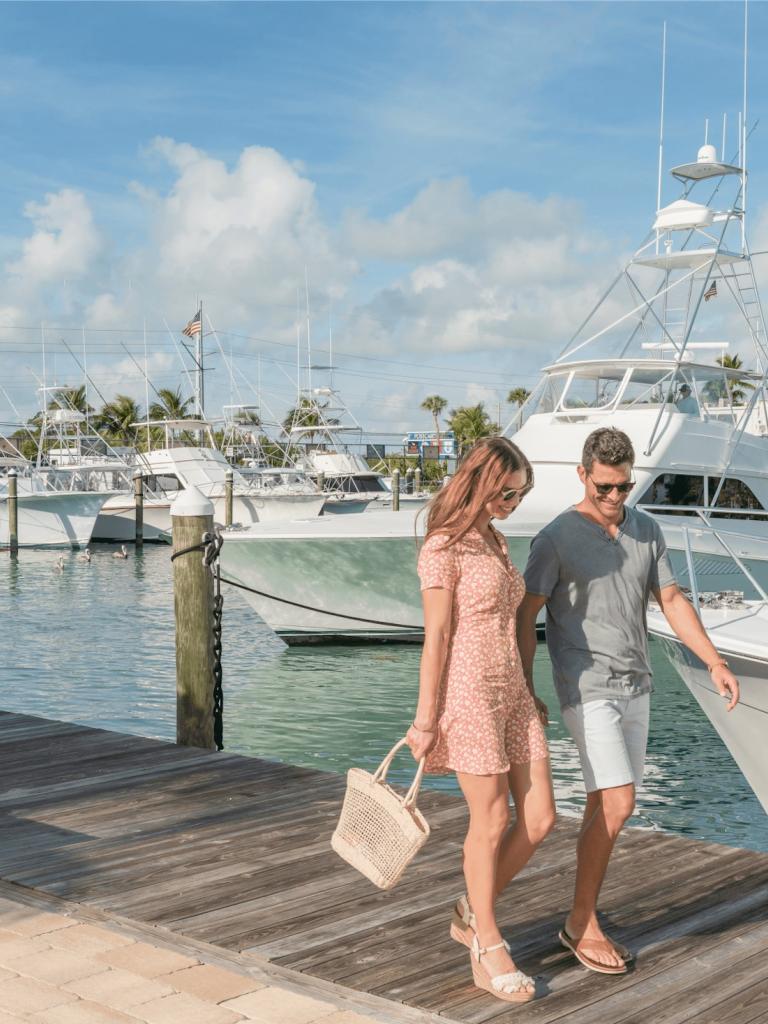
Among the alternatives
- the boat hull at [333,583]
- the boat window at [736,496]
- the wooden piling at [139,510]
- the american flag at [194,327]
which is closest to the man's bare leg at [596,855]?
the boat hull at [333,583]

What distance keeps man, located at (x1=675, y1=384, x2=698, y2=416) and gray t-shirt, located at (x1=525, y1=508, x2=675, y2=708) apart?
13018mm

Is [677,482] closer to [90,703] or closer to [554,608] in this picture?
[90,703]

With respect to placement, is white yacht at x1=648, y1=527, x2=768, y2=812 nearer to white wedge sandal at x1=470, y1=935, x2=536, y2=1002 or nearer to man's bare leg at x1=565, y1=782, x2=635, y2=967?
man's bare leg at x1=565, y1=782, x2=635, y2=967

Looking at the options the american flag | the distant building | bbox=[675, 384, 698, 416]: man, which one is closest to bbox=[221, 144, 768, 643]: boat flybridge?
bbox=[675, 384, 698, 416]: man

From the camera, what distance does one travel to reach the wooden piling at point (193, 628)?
7.50 m

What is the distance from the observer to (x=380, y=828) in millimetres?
3656

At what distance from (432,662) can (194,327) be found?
45.5 meters

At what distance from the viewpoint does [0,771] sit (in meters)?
6.64

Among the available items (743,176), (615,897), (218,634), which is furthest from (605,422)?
(615,897)

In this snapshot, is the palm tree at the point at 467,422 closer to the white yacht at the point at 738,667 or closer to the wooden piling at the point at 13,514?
the wooden piling at the point at 13,514

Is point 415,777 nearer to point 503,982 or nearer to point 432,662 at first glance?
point 432,662

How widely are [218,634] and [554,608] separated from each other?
4.05 meters

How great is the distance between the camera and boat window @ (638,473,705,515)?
15859mm

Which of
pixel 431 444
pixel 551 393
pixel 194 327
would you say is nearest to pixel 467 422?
pixel 431 444
